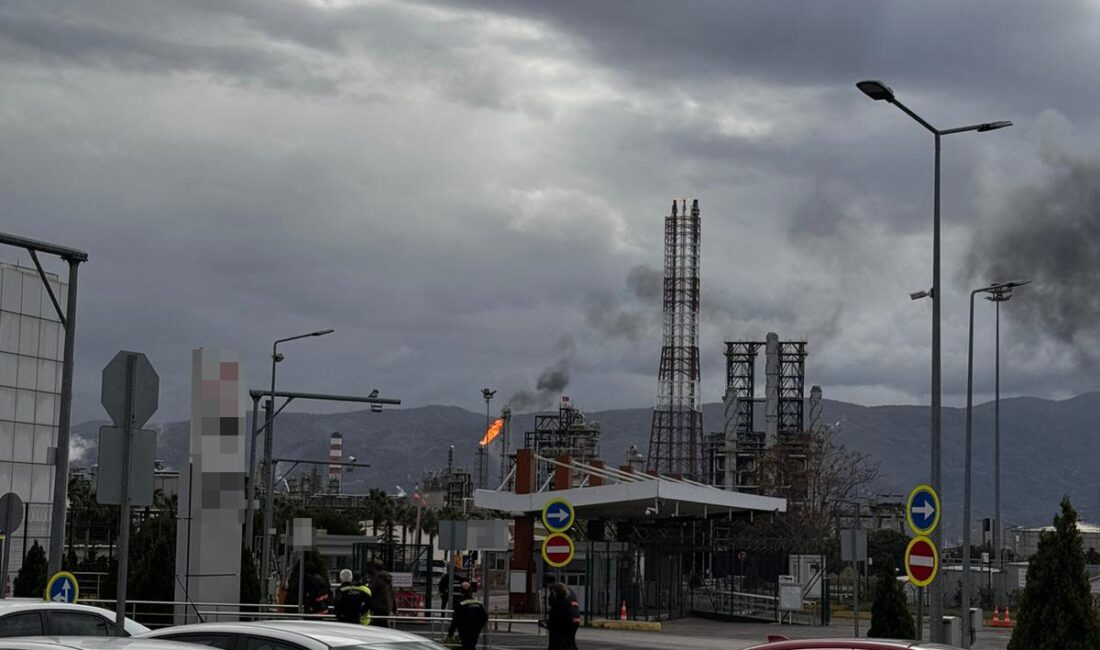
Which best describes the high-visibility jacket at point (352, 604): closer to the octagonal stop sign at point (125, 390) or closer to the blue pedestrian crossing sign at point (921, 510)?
the blue pedestrian crossing sign at point (921, 510)

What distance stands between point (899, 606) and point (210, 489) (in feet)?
47.0

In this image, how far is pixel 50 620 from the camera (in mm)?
15633

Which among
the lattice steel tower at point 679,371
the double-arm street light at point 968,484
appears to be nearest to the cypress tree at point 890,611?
the double-arm street light at point 968,484

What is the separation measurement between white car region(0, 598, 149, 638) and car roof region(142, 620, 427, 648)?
288 centimetres

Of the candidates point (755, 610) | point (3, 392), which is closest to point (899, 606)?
point (755, 610)

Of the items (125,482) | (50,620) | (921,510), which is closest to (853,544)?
(921,510)

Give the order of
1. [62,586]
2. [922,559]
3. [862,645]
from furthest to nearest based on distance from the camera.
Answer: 1. [62,586]
2. [922,559]
3. [862,645]

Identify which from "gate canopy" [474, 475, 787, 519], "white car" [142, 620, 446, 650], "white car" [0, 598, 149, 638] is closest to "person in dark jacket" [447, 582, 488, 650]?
"white car" [0, 598, 149, 638]

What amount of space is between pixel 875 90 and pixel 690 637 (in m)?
19.5

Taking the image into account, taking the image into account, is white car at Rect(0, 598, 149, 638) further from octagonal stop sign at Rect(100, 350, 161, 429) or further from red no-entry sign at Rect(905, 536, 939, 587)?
red no-entry sign at Rect(905, 536, 939, 587)

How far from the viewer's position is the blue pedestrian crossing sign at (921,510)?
21.2 m

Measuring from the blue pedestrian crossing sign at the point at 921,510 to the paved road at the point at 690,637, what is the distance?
10.9m

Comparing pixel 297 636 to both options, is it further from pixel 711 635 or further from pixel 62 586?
pixel 711 635

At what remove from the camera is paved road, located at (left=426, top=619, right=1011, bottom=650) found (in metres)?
34.3
